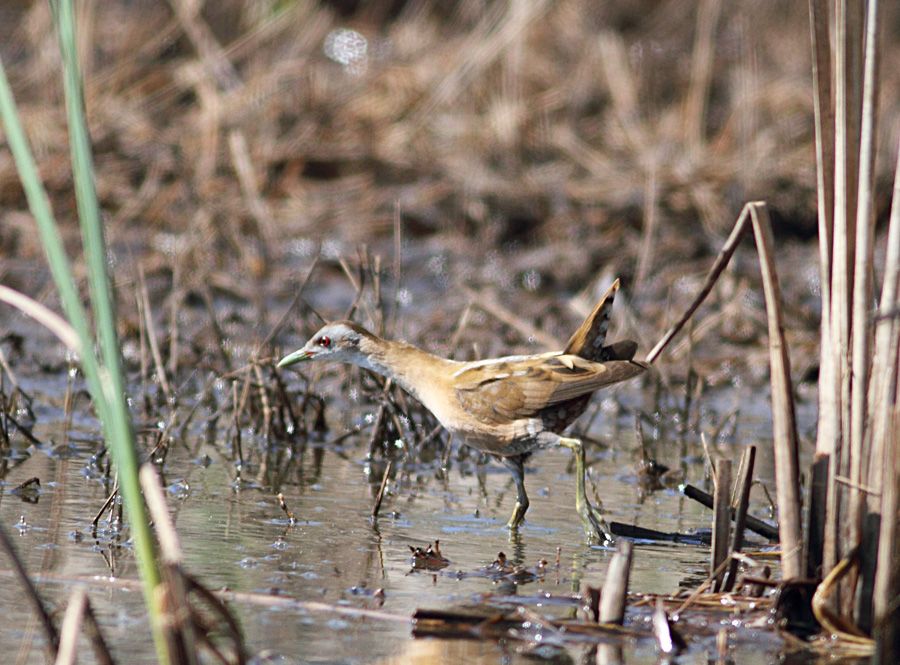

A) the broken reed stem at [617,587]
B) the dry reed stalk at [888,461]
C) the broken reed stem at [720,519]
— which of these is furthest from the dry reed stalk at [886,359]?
the broken reed stem at [617,587]

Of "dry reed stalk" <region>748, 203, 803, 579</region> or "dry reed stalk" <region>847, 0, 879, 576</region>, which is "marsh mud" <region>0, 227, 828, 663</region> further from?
"dry reed stalk" <region>847, 0, 879, 576</region>

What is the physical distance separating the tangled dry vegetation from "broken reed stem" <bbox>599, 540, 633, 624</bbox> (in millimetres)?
4052

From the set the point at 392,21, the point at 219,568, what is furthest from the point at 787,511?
the point at 392,21

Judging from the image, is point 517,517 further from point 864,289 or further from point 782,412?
point 864,289

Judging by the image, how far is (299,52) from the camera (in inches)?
487

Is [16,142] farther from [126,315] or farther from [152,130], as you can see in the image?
[152,130]

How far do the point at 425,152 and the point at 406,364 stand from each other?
213 inches

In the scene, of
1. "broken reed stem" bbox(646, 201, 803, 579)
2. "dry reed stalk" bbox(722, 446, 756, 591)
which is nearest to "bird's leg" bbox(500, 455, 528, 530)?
"dry reed stalk" bbox(722, 446, 756, 591)

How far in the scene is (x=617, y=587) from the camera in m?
3.66

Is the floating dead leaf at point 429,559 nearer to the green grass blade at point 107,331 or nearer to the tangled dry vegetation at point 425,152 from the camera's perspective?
the green grass blade at point 107,331

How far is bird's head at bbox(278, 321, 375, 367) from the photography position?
5.56 m

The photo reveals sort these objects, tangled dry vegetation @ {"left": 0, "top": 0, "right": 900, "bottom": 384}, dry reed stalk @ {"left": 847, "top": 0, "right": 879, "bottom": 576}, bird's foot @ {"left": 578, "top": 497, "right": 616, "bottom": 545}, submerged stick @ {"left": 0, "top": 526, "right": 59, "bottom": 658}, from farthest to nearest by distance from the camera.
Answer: tangled dry vegetation @ {"left": 0, "top": 0, "right": 900, "bottom": 384} → bird's foot @ {"left": 578, "top": 497, "right": 616, "bottom": 545} → dry reed stalk @ {"left": 847, "top": 0, "right": 879, "bottom": 576} → submerged stick @ {"left": 0, "top": 526, "right": 59, "bottom": 658}

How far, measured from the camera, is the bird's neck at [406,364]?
5457 mm

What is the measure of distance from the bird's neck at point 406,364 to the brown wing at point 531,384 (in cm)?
17
